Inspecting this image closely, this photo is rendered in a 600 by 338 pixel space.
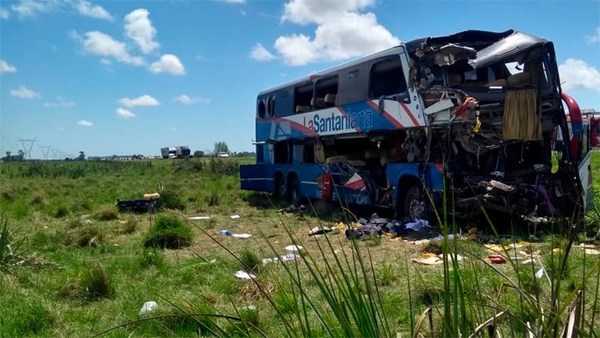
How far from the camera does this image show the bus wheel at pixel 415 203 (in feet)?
33.1

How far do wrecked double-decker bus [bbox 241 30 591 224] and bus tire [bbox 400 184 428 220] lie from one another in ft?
0.06

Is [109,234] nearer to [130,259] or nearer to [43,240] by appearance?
[43,240]

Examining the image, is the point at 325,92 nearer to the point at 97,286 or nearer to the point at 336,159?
the point at 336,159

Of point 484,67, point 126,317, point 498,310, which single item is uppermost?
point 484,67

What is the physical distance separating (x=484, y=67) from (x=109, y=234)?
7018mm

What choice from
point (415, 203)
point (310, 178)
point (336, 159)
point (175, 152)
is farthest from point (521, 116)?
point (175, 152)

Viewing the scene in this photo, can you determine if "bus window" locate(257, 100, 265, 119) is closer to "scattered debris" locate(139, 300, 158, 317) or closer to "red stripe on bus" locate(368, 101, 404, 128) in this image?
"red stripe on bus" locate(368, 101, 404, 128)

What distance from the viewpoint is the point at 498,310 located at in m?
2.04

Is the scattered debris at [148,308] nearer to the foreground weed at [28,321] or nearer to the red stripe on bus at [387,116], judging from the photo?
the foreground weed at [28,321]

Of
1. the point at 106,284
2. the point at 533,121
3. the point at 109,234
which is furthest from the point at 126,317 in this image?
the point at 533,121

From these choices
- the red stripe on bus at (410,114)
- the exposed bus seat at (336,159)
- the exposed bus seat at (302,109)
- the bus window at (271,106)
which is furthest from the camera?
the bus window at (271,106)

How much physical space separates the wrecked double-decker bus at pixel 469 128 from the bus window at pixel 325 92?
1.24 meters

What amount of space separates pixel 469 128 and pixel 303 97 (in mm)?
6856

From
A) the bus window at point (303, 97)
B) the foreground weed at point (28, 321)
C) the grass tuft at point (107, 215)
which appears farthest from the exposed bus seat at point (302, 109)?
the foreground weed at point (28, 321)
